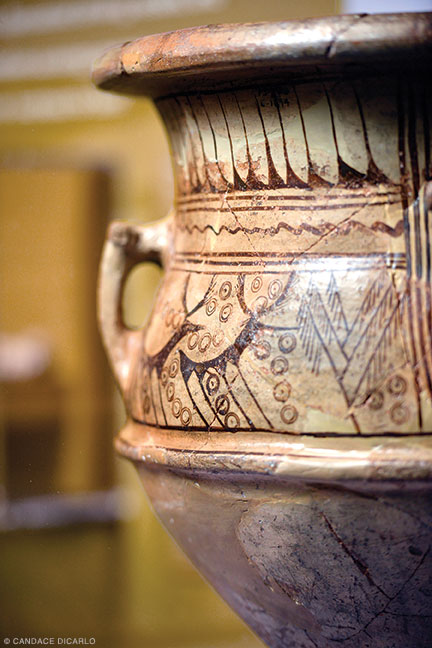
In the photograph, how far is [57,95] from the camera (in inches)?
70.5

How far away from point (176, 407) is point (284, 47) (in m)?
0.32

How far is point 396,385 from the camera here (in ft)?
2.24

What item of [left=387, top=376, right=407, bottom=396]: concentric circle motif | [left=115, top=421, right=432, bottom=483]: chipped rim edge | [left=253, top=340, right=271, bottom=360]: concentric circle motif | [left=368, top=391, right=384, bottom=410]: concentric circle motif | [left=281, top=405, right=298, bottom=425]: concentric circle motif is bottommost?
[left=115, top=421, right=432, bottom=483]: chipped rim edge

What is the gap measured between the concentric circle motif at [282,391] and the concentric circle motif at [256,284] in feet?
0.28

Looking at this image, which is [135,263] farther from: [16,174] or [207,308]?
[16,174]

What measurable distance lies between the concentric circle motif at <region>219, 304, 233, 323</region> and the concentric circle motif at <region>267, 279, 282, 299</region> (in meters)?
0.04

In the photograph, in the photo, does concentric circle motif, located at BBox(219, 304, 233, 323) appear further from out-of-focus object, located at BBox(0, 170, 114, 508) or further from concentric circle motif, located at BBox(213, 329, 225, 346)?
out-of-focus object, located at BBox(0, 170, 114, 508)

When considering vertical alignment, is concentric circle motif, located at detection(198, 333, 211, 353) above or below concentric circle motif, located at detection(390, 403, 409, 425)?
above

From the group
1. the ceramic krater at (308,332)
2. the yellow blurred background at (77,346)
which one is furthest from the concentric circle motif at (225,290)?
the yellow blurred background at (77,346)

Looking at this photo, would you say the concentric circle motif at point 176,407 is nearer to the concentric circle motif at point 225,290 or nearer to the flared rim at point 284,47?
the concentric circle motif at point 225,290

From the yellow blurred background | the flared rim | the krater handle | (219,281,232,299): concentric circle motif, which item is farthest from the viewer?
the yellow blurred background

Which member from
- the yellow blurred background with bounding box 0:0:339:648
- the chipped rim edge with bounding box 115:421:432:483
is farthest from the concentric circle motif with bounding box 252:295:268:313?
the yellow blurred background with bounding box 0:0:339:648

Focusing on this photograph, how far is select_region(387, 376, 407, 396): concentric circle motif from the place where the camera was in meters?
0.68

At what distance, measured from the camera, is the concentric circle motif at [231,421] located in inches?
28.6
